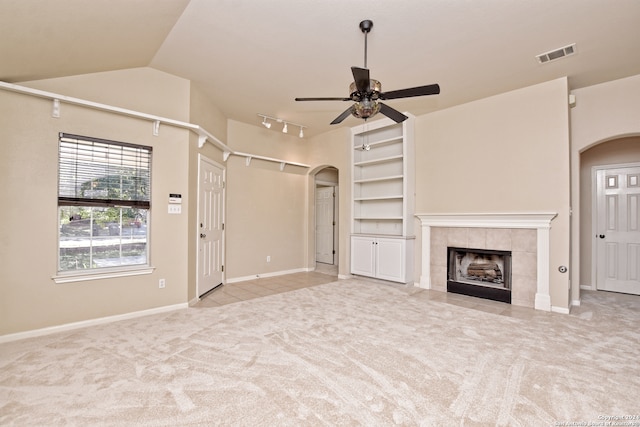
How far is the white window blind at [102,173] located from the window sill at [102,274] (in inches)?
29.5

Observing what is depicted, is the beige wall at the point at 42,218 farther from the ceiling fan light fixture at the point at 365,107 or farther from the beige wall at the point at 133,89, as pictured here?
the ceiling fan light fixture at the point at 365,107

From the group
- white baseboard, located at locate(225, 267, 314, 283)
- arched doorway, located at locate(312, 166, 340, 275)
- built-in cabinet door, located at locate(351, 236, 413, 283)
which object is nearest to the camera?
built-in cabinet door, located at locate(351, 236, 413, 283)

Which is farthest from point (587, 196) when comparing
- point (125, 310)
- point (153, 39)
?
point (125, 310)

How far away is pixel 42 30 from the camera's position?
2.35 metres

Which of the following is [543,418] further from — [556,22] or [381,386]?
[556,22]

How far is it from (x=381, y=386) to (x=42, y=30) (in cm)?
378

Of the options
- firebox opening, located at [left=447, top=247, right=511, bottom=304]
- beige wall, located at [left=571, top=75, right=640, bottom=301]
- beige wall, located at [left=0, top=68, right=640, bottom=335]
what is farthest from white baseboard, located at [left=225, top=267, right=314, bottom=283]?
beige wall, located at [left=571, top=75, right=640, bottom=301]

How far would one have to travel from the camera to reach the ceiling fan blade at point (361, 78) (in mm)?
2290

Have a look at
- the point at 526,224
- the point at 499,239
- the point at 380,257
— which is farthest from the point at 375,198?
the point at 526,224

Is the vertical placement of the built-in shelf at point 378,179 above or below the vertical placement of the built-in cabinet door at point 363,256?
above

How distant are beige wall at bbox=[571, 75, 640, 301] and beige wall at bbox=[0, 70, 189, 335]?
5.63 m

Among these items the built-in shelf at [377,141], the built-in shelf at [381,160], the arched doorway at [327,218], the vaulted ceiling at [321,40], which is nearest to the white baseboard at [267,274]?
the arched doorway at [327,218]

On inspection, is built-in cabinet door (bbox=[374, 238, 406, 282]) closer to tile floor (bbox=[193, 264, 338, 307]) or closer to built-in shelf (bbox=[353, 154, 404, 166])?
tile floor (bbox=[193, 264, 338, 307])

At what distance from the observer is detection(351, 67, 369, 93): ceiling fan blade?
7.51 feet
